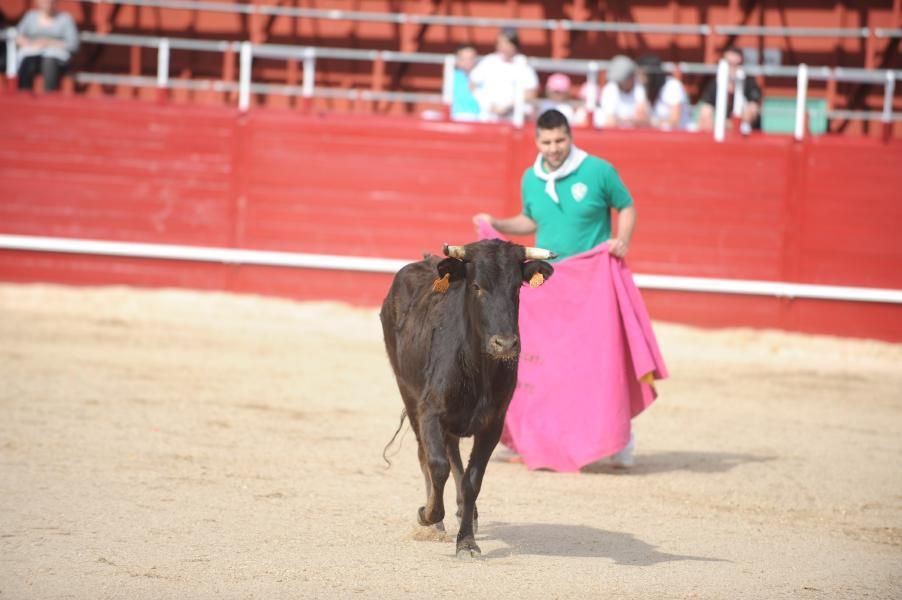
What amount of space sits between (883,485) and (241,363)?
4.86 meters

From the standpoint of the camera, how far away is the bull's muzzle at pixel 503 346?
457 centimetres

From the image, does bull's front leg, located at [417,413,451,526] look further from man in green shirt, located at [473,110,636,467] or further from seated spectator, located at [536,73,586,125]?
seated spectator, located at [536,73,586,125]

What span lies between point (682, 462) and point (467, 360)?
275cm

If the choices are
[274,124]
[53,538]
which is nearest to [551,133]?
[53,538]

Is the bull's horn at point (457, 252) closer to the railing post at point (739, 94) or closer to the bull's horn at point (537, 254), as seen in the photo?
the bull's horn at point (537, 254)

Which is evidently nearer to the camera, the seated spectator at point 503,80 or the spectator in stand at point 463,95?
the seated spectator at point 503,80

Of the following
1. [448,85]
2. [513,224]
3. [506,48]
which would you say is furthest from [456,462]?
[506,48]

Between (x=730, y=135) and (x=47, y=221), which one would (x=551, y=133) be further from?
(x=47, y=221)

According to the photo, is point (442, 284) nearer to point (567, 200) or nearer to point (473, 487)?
point (473, 487)

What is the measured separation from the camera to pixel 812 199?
40.5 ft

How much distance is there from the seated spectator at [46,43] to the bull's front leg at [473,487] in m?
9.74

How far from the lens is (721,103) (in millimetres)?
12227

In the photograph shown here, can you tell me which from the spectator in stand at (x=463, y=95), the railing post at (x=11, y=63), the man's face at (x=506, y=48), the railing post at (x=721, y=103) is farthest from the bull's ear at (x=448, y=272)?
the railing post at (x=11, y=63)

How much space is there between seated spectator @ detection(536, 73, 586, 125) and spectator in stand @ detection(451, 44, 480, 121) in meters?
0.67
